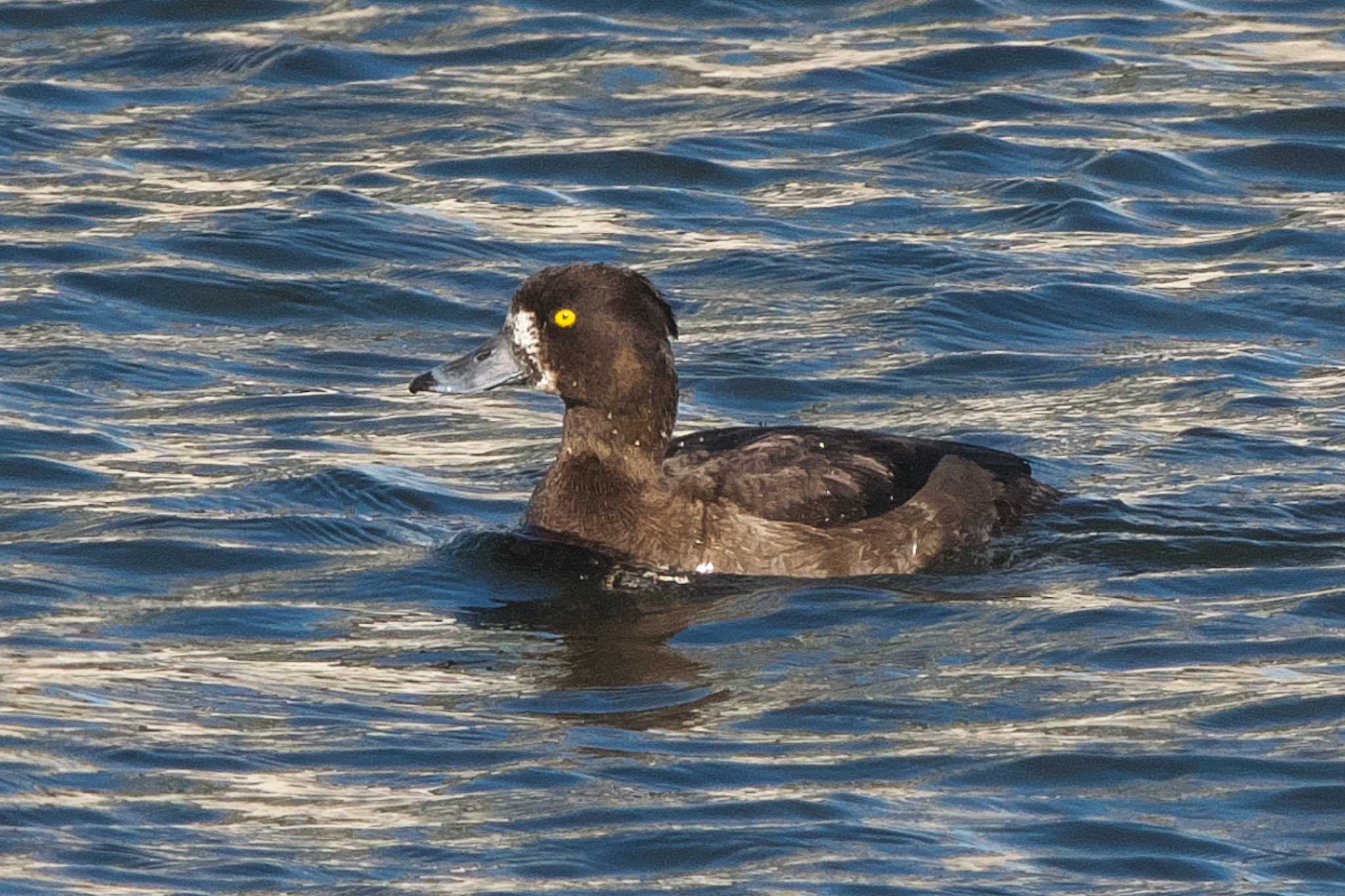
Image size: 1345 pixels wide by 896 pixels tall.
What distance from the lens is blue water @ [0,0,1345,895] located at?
6.64 metres

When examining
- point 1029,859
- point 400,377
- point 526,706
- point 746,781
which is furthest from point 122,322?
point 1029,859

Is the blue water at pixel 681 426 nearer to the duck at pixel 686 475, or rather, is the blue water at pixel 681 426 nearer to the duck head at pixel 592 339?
the duck at pixel 686 475

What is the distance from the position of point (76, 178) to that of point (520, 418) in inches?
165

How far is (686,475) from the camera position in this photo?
30.7 ft

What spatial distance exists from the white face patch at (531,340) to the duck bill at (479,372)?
0.04m

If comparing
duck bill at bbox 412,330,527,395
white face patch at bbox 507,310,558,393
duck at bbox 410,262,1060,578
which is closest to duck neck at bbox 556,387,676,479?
duck at bbox 410,262,1060,578

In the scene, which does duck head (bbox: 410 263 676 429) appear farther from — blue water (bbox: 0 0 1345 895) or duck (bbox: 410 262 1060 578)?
blue water (bbox: 0 0 1345 895)

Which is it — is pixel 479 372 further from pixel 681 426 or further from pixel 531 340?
pixel 681 426

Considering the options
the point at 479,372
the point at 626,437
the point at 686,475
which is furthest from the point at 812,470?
the point at 479,372

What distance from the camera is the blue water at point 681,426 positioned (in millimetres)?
6637

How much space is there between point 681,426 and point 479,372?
1.79 meters

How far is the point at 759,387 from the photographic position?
38.1 feet

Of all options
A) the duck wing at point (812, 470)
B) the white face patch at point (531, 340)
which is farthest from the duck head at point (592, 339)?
the duck wing at point (812, 470)

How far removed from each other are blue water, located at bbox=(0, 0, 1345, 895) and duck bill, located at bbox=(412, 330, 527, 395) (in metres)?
0.52
